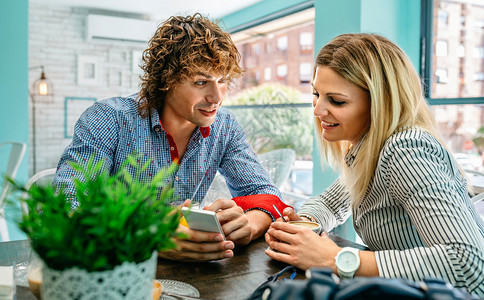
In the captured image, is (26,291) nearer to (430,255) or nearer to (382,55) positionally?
(430,255)

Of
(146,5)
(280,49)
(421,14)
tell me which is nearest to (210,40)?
(421,14)

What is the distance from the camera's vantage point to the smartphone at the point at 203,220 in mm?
1013

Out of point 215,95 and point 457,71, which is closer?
point 215,95

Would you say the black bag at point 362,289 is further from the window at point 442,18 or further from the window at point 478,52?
the window at point 442,18

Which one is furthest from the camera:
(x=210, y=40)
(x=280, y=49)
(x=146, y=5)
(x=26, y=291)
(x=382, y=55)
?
(x=146, y=5)

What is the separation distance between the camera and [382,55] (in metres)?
1.21

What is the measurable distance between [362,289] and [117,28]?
6.69 m

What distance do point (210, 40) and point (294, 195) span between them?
3096 mm

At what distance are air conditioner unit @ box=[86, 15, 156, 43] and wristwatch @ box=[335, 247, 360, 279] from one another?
608 cm

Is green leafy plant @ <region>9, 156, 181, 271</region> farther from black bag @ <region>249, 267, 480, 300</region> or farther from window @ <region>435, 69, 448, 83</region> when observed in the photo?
window @ <region>435, 69, 448, 83</region>

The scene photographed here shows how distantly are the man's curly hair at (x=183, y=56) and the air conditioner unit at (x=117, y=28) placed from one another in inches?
198

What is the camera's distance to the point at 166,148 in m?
1.70

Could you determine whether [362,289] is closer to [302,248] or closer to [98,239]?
[98,239]

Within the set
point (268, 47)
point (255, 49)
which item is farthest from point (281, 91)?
point (255, 49)
